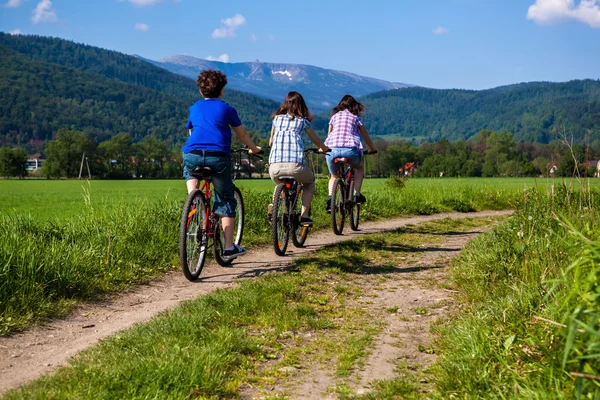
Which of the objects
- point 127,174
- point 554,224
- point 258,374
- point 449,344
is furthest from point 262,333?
point 127,174

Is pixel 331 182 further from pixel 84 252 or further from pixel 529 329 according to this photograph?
pixel 529 329

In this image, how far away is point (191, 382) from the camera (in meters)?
3.26

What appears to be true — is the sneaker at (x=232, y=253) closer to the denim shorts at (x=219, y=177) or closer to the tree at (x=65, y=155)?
the denim shorts at (x=219, y=177)

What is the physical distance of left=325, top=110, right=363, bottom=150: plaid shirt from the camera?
9922 mm

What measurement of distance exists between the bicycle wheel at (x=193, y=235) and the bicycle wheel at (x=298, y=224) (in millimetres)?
1902

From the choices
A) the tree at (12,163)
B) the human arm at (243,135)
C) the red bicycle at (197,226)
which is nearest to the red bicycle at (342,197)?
the human arm at (243,135)

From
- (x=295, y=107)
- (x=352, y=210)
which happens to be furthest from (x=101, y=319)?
(x=352, y=210)

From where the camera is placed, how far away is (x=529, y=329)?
353 cm

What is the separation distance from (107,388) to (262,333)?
1.46m

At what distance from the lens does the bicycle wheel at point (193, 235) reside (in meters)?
6.16

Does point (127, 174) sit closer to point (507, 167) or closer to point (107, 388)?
point (507, 167)

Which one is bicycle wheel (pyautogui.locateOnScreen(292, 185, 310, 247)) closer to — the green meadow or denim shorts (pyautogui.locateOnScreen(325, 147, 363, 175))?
denim shorts (pyautogui.locateOnScreen(325, 147, 363, 175))

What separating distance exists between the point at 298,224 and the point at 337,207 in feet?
6.57

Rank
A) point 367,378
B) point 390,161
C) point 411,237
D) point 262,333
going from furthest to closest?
1. point 390,161
2. point 411,237
3. point 262,333
4. point 367,378
